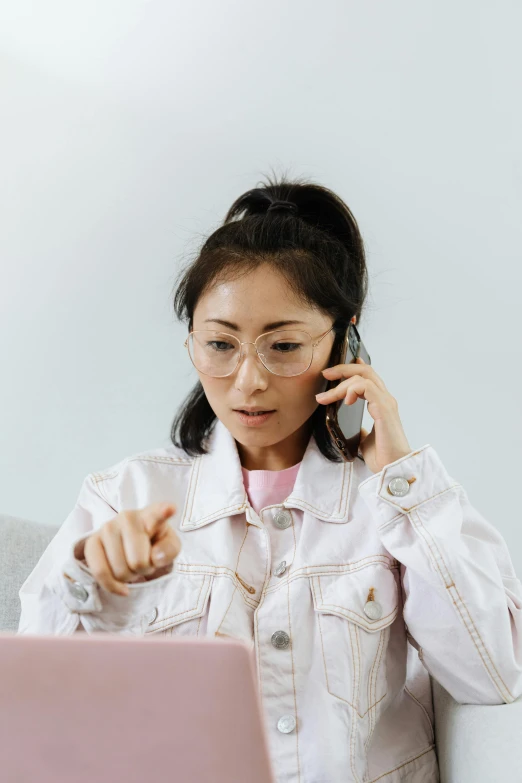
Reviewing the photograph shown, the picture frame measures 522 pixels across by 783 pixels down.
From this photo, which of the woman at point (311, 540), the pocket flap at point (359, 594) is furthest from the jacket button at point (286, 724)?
the pocket flap at point (359, 594)

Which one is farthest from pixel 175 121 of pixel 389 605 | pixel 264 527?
pixel 389 605

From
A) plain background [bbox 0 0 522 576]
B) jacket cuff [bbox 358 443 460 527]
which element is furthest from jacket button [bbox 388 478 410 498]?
plain background [bbox 0 0 522 576]

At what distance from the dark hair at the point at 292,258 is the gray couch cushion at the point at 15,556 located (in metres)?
0.31

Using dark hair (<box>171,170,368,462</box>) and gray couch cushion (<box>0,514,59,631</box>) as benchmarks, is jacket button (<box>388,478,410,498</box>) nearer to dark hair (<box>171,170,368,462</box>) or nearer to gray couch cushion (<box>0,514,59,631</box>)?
dark hair (<box>171,170,368,462</box>)

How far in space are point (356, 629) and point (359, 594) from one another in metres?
0.05

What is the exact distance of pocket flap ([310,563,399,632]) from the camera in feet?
4.13

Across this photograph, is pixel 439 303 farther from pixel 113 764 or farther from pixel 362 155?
pixel 113 764

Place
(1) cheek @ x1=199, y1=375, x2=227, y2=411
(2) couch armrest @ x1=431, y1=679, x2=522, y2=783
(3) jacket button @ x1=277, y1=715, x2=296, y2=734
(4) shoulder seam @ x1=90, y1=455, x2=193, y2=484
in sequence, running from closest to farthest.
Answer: (2) couch armrest @ x1=431, y1=679, x2=522, y2=783 → (3) jacket button @ x1=277, y1=715, x2=296, y2=734 → (1) cheek @ x1=199, y1=375, x2=227, y2=411 → (4) shoulder seam @ x1=90, y1=455, x2=193, y2=484

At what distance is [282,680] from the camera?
1.23m

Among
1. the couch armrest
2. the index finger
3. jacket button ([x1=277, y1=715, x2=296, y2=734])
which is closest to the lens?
the index finger

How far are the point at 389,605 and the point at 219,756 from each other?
0.76 metres

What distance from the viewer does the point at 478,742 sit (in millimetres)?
1151

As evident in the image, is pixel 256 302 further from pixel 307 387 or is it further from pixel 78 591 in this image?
pixel 78 591

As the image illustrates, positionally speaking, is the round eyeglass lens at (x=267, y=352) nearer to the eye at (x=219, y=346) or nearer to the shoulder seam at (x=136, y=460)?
the eye at (x=219, y=346)
